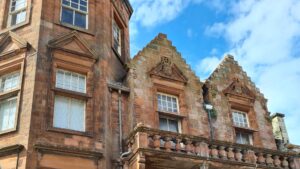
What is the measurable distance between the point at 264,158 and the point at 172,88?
476 cm

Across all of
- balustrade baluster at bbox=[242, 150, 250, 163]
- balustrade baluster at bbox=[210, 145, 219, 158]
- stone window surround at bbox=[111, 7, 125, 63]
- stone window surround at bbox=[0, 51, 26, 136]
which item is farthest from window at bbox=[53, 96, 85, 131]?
balustrade baluster at bbox=[242, 150, 250, 163]

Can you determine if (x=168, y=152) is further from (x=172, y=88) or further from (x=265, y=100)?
(x=265, y=100)

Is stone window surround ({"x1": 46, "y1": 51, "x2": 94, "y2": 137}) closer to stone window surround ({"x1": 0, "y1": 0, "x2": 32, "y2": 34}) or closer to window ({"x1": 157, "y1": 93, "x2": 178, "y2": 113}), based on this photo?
stone window surround ({"x1": 0, "y1": 0, "x2": 32, "y2": 34})

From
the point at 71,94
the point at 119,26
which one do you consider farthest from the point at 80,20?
the point at 71,94

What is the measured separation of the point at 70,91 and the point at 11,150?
3.16 meters

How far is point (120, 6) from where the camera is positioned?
73.1 ft

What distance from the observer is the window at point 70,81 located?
55.8 feet

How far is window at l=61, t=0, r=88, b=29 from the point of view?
18.8 meters

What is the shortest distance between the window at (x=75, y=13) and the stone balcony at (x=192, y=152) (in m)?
5.87

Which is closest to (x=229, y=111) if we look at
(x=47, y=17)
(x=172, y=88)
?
(x=172, y=88)

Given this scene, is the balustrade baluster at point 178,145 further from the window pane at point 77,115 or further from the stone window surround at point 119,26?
the stone window surround at point 119,26

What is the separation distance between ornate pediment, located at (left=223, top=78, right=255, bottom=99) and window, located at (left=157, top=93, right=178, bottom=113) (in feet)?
9.43

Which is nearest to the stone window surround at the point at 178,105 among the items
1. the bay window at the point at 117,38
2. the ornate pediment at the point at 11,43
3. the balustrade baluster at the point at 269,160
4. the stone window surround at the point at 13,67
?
the bay window at the point at 117,38

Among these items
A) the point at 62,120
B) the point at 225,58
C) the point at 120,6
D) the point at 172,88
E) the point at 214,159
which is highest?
the point at 120,6
